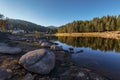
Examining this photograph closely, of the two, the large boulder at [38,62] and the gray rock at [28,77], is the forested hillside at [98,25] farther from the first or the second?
the gray rock at [28,77]

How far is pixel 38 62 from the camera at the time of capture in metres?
13.2

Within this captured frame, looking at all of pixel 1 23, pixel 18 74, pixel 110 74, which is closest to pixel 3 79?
pixel 18 74

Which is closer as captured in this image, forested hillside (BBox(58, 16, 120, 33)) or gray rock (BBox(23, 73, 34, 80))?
gray rock (BBox(23, 73, 34, 80))

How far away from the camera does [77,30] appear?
147 m

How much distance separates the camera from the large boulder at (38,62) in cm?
1295

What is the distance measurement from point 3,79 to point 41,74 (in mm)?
3395

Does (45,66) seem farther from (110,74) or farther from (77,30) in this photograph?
(77,30)

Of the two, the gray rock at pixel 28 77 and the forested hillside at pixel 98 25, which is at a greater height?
the forested hillside at pixel 98 25

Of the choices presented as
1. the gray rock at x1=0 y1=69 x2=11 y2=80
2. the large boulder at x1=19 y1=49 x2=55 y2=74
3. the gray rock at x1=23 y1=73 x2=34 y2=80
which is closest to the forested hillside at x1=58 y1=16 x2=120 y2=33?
the large boulder at x1=19 y1=49 x2=55 y2=74

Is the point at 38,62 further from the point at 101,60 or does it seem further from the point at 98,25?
the point at 98,25

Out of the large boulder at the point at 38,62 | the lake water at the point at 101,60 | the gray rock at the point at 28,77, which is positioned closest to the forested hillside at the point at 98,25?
the lake water at the point at 101,60

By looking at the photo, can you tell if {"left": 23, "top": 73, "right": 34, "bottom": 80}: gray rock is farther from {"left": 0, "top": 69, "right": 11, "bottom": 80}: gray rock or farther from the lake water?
the lake water

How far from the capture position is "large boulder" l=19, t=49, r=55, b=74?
1295 cm

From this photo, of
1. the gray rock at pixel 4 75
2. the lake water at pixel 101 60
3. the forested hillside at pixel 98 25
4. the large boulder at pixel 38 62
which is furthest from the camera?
the forested hillside at pixel 98 25
